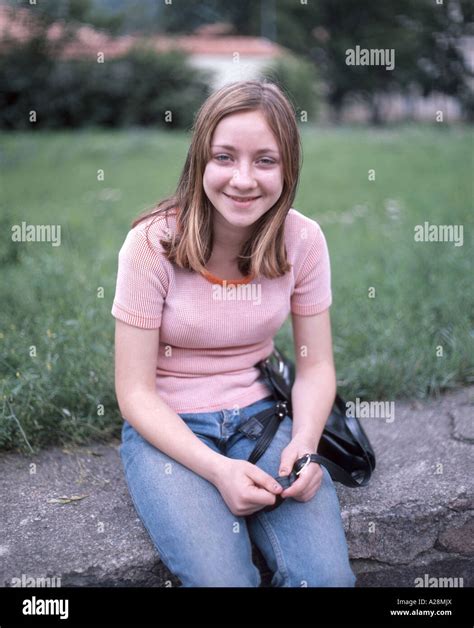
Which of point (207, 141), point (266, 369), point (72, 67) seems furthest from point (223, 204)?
point (72, 67)

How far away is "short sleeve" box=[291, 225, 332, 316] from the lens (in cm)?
237

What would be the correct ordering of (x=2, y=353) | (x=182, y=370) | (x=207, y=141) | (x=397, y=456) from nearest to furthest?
1. (x=207, y=141)
2. (x=182, y=370)
3. (x=397, y=456)
4. (x=2, y=353)

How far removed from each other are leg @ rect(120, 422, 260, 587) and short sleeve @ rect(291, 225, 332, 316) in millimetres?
668

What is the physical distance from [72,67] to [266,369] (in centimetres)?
1800

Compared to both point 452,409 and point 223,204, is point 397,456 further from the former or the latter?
point 223,204

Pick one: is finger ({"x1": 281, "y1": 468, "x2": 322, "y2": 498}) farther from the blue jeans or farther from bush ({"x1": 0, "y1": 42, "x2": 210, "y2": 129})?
bush ({"x1": 0, "y1": 42, "x2": 210, "y2": 129})

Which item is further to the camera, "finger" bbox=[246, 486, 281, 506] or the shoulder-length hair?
the shoulder-length hair

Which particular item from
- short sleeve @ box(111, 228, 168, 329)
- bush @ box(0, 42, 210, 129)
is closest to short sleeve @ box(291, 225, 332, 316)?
short sleeve @ box(111, 228, 168, 329)

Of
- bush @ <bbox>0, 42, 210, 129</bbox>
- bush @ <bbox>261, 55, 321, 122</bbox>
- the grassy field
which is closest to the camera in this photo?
the grassy field

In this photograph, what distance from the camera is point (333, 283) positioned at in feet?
15.2

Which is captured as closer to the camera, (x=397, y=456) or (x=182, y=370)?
(x=182, y=370)

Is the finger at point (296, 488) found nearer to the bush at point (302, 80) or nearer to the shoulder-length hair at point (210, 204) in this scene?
the shoulder-length hair at point (210, 204)

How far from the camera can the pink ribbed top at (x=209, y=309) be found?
2.16 meters

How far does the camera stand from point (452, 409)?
3.15 meters
